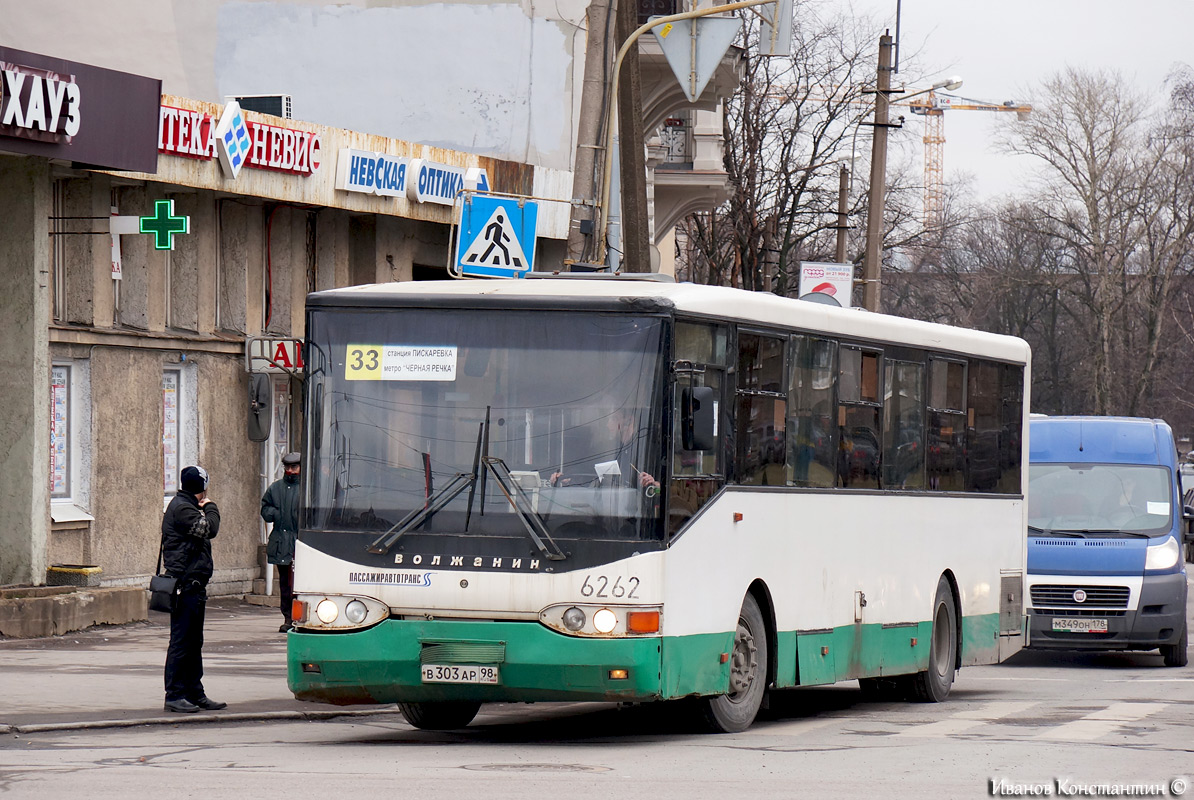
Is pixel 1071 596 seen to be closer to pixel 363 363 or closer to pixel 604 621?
pixel 604 621

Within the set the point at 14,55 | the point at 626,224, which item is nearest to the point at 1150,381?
the point at 626,224

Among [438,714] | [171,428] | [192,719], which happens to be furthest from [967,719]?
[171,428]

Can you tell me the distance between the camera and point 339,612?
1062cm

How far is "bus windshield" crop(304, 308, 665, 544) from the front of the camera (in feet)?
34.1

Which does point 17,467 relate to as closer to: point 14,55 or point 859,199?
point 14,55

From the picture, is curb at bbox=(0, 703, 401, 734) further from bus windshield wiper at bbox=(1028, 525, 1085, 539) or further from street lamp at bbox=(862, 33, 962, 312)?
street lamp at bbox=(862, 33, 962, 312)

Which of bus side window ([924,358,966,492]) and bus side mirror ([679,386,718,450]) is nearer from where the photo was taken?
bus side mirror ([679,386,718,450])

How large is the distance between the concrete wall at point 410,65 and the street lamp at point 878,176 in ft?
20.0

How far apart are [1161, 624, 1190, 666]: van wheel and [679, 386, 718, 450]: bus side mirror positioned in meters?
10.5

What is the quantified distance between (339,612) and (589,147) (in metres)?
7.60

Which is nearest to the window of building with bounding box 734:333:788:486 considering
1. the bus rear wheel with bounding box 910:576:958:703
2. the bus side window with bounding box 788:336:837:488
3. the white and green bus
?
the white and green bus

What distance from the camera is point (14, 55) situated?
16.5m

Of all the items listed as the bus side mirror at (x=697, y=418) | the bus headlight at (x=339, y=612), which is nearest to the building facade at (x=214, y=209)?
the bus headlight at (x=339, y=612)

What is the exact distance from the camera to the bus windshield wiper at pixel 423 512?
413 inches
